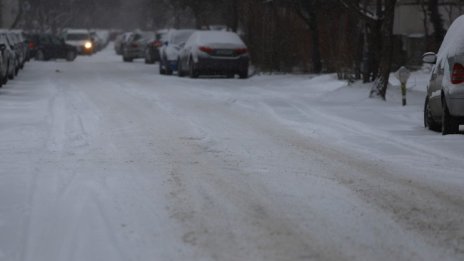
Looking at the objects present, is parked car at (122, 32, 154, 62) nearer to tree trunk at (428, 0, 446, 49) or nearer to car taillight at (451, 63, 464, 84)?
tree trunk at (428, 0, 446, 49)

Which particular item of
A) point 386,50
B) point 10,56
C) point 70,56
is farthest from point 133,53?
point 386,50

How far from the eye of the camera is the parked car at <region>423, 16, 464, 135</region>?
12.9 meters

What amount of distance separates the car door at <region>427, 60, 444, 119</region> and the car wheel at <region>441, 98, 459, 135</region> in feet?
1.18

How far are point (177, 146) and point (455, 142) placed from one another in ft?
11.6

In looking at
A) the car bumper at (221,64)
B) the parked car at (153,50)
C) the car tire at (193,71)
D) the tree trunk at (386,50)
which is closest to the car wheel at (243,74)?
the car bumper at (221,64)

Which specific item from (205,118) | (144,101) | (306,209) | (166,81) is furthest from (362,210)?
(166,81)

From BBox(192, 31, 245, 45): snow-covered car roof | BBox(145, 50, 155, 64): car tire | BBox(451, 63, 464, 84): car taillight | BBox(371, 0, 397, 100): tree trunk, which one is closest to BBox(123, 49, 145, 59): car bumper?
BBox(145, 50, 155, 64): car tire

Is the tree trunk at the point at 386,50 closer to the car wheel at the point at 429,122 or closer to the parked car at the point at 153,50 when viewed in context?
the car wheel at the point at 429,122

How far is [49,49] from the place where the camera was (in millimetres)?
52500

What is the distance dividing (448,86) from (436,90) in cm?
91

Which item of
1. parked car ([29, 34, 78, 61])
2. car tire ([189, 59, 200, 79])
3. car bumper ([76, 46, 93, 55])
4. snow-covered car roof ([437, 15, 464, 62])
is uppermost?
snow-covered car roof ([437, 15, 464, 62])

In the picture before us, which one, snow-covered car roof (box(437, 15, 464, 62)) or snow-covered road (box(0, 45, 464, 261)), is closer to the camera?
snow-covered road (box(0, 45, 464, 261))

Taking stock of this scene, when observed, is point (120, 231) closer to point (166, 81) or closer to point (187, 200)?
point (187, 200)

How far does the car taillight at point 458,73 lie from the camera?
1287cm
